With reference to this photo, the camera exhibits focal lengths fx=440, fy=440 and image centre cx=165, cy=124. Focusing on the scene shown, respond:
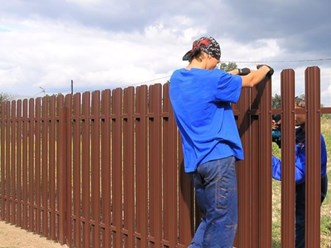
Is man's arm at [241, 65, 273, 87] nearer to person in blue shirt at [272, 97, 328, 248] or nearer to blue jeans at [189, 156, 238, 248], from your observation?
person in blue shirt at [272, 97, 328, 248]

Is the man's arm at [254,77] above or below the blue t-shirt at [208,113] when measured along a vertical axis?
above

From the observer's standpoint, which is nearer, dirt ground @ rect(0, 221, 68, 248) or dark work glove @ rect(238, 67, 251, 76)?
dark work glove @ rect(238, 67, 251, 76)

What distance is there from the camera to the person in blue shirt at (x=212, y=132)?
3043mm

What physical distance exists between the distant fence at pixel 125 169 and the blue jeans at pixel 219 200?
0.55m

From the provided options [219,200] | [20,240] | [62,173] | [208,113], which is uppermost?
[208,113]

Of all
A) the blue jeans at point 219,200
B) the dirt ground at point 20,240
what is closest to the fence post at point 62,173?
the dirt ground at point 20,240

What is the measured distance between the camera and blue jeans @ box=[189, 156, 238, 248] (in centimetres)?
304

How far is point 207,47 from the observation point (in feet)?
10.5

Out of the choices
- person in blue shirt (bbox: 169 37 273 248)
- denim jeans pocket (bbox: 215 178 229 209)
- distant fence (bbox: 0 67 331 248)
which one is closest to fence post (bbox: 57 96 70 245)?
distant fence (bbox: 0 67 331 248)

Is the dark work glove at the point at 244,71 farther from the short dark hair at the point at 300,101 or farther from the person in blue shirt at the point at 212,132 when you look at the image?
the short dark hair at the point at 300,101

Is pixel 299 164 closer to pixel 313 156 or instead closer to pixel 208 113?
pixel 313 156

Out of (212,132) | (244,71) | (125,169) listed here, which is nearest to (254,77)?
(244,71)

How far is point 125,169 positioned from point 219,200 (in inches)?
85.0

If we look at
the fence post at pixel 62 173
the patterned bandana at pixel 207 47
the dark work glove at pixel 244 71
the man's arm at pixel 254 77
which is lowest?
the fence post at pixel 62 173
